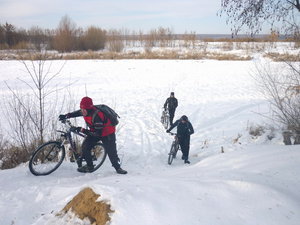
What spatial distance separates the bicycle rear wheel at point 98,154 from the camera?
6004 millimetres

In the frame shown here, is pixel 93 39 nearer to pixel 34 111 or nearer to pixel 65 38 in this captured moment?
pixel 65 38

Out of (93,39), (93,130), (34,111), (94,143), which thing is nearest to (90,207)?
(93,130)

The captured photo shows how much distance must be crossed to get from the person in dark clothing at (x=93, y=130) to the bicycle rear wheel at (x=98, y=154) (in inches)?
12.2

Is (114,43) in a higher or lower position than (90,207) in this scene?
higher

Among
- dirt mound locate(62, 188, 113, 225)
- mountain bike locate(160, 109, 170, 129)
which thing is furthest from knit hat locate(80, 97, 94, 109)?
mountain bike locate(160, 109, 170, 129)

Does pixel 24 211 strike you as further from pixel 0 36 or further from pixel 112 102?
pixel 0 36

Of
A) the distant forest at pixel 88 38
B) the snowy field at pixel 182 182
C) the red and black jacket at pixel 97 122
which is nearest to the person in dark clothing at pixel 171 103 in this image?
the snowy field at pixel 182 182

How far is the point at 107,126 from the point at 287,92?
600cm

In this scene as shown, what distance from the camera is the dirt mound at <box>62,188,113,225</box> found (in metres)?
3.11

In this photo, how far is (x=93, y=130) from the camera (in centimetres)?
539

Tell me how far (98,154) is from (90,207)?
311 cm

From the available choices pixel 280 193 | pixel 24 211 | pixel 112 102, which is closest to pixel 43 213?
pixel 24 211

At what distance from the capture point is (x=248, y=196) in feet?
10.8

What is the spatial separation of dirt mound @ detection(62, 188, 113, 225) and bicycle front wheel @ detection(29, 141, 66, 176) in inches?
81.2
